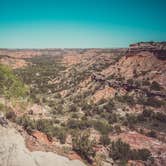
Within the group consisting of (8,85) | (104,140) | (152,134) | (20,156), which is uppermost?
(8,85)

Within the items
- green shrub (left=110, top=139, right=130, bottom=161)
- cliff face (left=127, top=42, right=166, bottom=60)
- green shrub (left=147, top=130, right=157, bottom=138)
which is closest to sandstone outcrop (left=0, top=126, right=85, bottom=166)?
green shrub (left=110, top=139, right=130, bottom=161)

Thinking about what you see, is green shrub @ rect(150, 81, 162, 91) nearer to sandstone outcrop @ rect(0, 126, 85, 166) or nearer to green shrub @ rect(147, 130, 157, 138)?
green shrub @ rect(147, 130, 157, 138)

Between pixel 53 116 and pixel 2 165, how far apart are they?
2492 centimetres

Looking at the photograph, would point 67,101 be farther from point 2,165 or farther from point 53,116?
point 2,165

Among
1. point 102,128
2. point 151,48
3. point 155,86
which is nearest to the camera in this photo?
point 102,128

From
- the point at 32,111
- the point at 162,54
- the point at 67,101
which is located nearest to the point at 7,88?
the point at 32,111

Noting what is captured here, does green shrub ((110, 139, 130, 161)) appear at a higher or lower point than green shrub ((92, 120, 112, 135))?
higher

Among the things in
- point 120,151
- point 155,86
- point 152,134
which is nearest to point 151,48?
point 155,86

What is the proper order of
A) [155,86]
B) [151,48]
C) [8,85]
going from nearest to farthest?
[8,85]
[155,86]
[151,48]

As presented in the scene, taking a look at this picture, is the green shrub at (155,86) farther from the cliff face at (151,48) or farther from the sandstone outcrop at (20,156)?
the sandstone outcrop at (20,156)

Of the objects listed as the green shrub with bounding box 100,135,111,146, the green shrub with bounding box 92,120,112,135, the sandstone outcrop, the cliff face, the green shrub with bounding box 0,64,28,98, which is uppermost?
the cliff face

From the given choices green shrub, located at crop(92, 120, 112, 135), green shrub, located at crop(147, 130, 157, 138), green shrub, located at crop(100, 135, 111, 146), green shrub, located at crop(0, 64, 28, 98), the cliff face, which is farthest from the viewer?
the cliff face

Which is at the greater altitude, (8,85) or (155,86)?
(8,85)

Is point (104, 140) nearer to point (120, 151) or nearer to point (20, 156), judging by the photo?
point (120, 151)
